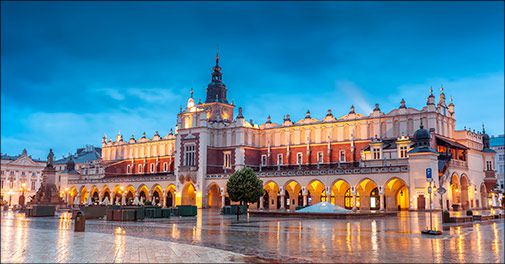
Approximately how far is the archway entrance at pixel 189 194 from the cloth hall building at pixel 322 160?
0.55ft

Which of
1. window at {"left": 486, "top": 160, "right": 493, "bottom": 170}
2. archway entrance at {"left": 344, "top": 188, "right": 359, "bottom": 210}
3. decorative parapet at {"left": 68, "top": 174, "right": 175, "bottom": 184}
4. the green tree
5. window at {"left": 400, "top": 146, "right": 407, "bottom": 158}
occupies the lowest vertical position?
archway entrance at {"left": 344, "top": 188, "right": 359, "bottom": 210}

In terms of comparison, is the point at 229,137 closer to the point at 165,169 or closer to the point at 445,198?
the point at 165,169

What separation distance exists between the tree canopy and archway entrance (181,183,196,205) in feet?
101

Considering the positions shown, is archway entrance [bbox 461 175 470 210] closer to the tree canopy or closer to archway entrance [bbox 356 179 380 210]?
archway entrance [bbox 356 179 380 210]

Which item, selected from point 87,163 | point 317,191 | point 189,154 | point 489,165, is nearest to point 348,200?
point 317,191

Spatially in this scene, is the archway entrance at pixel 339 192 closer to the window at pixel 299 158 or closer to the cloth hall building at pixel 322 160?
the cloth hall building at pixel 322 160

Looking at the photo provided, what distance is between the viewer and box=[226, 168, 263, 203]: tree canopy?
50719 millimetres

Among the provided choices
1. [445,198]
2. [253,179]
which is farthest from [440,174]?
[253,179]

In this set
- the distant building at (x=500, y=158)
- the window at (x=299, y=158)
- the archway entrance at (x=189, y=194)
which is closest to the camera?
the window at (x=299, y=158)

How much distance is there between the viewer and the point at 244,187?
50688 millimetres

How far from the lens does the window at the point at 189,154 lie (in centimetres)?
8144

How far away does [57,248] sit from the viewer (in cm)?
1669

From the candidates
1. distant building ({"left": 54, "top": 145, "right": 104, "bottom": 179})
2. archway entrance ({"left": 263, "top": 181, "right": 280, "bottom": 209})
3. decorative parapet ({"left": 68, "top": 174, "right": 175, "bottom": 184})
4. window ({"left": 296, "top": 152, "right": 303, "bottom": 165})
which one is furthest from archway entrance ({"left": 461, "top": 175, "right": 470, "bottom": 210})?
distant building ({"left": 54, "top": 145, "right": 104, "bottom": 179})

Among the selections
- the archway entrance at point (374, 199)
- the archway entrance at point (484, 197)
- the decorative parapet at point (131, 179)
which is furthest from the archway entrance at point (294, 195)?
the archway entrance at point (484, 197)
